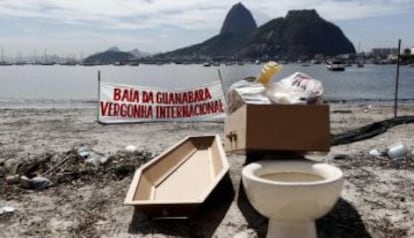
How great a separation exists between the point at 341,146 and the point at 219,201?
4.40 metres

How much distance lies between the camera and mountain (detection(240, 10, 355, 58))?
163875 mm

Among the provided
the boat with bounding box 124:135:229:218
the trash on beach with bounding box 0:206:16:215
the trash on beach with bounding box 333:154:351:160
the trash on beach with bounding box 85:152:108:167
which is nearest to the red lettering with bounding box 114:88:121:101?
the boat with bounding box 124:135:229:218

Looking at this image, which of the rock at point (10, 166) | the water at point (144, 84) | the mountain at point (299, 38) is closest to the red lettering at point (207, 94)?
the rock at point (10, 166)

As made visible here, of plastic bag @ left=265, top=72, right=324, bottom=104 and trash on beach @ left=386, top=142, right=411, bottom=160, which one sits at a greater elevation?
plastic bag @ left=265, top=72, right=324, bottom=104

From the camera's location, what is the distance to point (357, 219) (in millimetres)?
5293

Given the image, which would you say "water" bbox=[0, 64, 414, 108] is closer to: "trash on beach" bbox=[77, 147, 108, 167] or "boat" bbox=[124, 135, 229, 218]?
"trash on beach" bbox=[77, 147, 108, 167]

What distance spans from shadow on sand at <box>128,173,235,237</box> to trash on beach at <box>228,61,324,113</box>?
129 cm

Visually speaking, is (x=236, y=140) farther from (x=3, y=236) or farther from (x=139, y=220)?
(x=3, y=236)

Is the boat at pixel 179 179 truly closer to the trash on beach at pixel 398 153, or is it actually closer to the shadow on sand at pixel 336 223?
the shadow on sand at pixel 336 223

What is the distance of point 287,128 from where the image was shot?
496 centimetres

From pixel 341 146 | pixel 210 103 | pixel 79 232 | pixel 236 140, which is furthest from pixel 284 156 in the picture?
pixel 210 103

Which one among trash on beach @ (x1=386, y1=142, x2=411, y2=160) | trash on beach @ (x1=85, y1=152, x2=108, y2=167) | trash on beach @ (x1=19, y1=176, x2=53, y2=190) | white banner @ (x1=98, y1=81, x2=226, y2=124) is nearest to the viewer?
trash on beach @ (x1=19, y1=176, x2=53, y2=190)

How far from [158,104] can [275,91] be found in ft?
28.5

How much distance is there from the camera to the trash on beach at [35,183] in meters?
6.64
